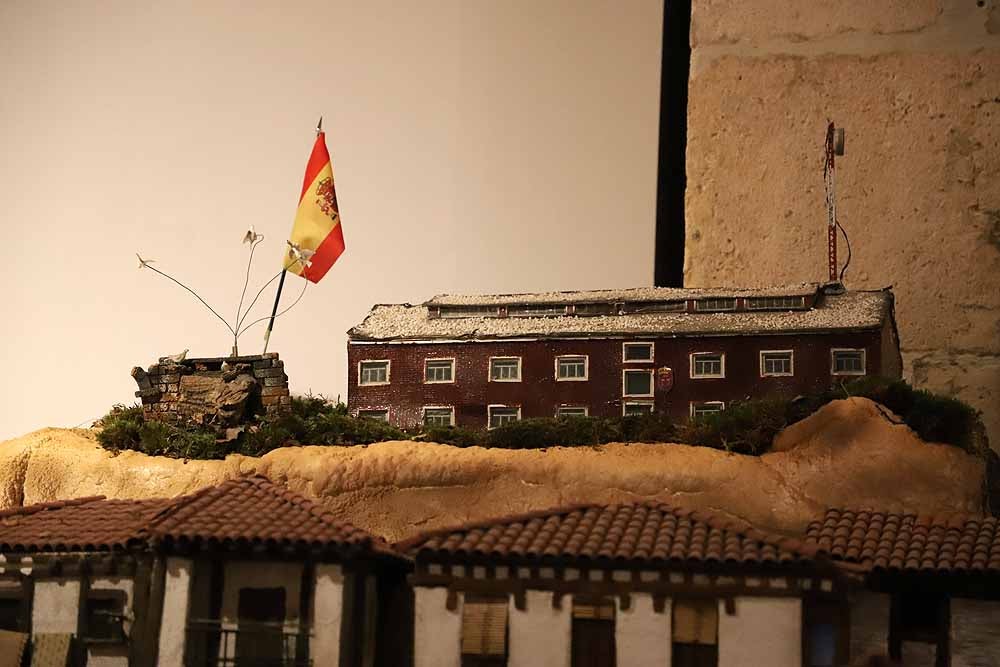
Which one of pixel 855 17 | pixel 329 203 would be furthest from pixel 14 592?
pixel 855 17

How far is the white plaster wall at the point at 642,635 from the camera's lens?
23.4ft

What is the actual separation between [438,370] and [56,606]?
106 inches

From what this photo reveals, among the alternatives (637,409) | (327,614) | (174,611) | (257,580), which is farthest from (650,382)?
(174,611)

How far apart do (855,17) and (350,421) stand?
4.70m

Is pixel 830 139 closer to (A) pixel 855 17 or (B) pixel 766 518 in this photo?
(A) pixel 855 17

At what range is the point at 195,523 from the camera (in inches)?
300

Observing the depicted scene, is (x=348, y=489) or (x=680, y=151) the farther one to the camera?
(x=680, y=151)

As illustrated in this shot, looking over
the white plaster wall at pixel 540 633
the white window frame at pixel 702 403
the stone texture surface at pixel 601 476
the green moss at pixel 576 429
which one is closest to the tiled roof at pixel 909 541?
the stone texture surface at pixel 601 476

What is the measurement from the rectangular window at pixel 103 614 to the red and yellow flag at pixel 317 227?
8.24ft

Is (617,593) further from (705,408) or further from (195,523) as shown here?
(195,523)

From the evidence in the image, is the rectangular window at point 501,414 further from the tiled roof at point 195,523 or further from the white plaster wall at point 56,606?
the white plaster wall at point 56,606

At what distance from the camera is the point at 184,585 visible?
7.65 metres

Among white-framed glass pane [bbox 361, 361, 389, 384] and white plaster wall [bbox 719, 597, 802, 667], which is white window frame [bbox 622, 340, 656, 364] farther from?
white plaster wall [bbox 719, 597, 802, 667]

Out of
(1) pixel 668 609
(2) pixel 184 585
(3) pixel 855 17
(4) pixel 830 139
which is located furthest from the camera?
(3) pixel 855 17
